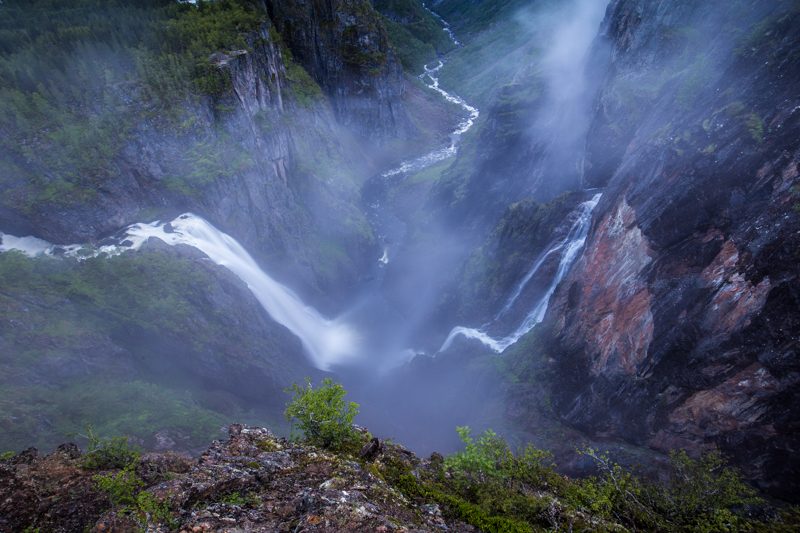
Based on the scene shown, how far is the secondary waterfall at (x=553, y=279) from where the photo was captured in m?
33.9

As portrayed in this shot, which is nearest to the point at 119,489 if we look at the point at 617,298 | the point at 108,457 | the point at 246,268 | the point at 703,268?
the point at 108,457

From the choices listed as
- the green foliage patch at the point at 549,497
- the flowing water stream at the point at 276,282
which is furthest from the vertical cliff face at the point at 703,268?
the green foliage patch at the point at 549,497

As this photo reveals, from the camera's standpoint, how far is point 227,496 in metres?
10.2

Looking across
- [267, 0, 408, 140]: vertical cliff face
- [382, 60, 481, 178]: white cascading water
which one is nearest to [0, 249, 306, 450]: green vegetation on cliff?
[382, 60, 481, 178]: white cascading water

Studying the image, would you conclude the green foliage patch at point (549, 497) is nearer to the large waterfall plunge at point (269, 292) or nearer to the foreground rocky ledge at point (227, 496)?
the foreground rocky ledge at point (227, 496)

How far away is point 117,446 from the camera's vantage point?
13305 millimetres

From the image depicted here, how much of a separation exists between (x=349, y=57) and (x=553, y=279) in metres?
57.6

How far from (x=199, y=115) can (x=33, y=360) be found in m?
27.8

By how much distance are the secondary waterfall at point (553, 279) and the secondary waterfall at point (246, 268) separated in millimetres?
15515

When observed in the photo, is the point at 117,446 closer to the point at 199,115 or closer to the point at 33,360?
the point at 33,360

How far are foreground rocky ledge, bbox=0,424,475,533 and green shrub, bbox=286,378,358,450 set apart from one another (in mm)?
773

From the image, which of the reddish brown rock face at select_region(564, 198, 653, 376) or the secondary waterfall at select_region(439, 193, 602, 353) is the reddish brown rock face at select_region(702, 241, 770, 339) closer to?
the reddish brown rock face at select_region(564, 198, 653, 376)

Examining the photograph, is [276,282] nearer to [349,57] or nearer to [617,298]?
[617,298]

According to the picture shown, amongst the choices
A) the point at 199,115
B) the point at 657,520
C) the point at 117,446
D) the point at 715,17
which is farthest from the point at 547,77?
the point at 117,446
